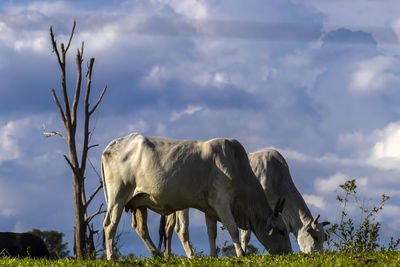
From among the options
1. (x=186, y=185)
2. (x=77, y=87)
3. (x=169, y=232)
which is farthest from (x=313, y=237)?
(x=77, y=87)

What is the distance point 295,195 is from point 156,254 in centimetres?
383

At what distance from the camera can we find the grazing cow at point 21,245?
12.9 meters

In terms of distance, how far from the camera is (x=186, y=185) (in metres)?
10.5

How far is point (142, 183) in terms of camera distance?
1054 cm

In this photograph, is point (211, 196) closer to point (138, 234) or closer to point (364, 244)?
point (138, 234)

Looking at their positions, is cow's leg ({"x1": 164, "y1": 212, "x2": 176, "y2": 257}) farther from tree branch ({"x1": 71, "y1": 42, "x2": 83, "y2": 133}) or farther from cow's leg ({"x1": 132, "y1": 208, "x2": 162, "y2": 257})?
tree branch ({"x1": 71, "y1": 42, "x2": 83, "y2": 133})

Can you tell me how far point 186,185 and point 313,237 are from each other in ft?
11.7

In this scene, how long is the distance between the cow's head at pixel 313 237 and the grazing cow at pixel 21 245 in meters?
5.34

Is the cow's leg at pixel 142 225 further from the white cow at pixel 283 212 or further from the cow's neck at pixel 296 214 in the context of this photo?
the cow's neck at pixel 296 214

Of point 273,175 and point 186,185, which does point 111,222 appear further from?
point 273,175

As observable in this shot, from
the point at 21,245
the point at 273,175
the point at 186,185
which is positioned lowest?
the point at 21,245

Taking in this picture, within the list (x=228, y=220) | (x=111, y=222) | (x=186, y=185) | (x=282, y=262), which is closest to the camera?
(x=282, y=262)

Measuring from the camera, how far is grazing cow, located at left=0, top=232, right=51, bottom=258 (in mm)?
12883

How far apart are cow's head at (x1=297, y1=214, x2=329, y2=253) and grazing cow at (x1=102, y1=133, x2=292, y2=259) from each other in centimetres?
186
